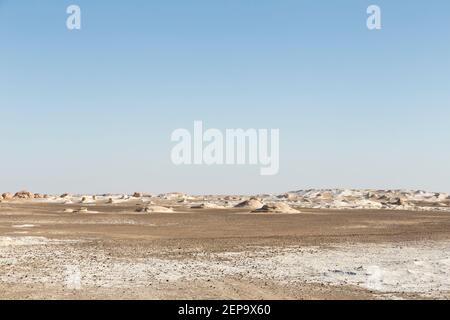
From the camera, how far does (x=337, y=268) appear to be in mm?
17719

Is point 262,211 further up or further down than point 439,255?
further down

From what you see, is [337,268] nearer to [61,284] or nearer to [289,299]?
[289,299]

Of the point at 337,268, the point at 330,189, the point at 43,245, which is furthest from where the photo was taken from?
the point at 330,189

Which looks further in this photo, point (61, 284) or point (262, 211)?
point (262, 211)

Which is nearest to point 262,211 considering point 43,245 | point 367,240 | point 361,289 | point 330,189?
point 367,240

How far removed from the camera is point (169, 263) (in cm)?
1903

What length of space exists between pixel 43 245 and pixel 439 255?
19.3m

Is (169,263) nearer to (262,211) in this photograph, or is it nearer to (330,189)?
(262,211)

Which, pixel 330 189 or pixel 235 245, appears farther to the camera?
pixel 330 189

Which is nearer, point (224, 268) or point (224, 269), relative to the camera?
point (224, 269)
